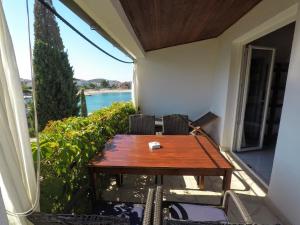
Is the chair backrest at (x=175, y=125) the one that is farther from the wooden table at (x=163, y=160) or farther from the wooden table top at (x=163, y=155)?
the wooden table at (x=163, y=160)

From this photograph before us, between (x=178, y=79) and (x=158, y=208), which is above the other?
(x=178, y=79)

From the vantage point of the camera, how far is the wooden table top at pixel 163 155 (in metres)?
1.80

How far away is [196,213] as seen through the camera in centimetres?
152

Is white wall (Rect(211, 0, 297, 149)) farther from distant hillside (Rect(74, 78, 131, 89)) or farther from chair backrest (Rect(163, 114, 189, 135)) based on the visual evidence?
distant hillside (Rect(74, 78, 131, 89))

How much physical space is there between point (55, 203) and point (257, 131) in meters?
4.05

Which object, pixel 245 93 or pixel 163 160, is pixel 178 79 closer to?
pixel 245 93

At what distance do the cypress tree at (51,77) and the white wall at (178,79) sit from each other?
5.07 meters

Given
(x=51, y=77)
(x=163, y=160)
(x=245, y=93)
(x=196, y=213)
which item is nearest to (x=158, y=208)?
(x=196, y=213)

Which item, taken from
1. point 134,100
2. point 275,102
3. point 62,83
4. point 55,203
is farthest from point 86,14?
point 62,83

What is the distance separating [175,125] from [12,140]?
8.66 ft

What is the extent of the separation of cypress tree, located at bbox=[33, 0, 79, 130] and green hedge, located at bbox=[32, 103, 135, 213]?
23.4 ft

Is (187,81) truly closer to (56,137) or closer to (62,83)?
(56,137)

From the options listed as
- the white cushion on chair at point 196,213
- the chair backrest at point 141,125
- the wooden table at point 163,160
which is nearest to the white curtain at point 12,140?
the wooden table at point 163,160

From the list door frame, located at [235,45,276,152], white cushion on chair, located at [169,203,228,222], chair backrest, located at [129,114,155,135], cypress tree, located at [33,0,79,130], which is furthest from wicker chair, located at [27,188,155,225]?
cypress tree, located at [33,0,79,130]
